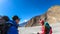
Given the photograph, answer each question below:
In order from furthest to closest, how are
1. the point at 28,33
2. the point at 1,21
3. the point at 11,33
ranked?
the point at 28,33 < the point at 11,33 < the point at 1,21

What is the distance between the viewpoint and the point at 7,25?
317 centimetres

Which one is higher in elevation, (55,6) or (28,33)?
(55,6)

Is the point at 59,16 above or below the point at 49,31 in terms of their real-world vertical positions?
above

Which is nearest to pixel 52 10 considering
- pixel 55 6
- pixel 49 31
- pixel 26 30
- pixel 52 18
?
pixel 55 6

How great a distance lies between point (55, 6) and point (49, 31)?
46.9 metres

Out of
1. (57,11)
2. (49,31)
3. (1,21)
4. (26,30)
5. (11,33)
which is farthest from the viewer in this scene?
(57,11)

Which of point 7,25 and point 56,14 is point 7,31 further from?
point 56,14

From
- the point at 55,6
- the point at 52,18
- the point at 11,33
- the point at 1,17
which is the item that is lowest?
the point at 11,33

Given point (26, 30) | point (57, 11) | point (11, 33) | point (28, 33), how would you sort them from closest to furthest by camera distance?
point (11, 33), point (28, 33), point (26, 30), point (57, 11)

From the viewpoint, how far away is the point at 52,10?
5081cm

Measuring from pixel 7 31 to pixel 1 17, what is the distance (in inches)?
9.1

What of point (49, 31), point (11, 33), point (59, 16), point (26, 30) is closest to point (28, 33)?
point (26, 30)

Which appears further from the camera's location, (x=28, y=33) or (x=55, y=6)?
(x=55, y=6)

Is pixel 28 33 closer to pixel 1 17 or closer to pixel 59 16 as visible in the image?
pixel 1 17
